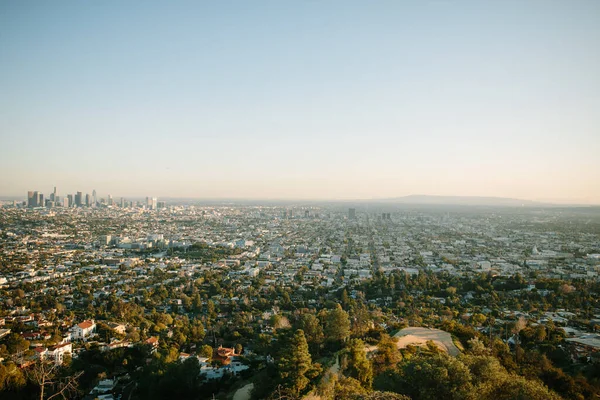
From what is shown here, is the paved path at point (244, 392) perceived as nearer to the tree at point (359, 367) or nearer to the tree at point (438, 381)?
the tree at point (359, 367)

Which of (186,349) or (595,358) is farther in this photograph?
(186,349)

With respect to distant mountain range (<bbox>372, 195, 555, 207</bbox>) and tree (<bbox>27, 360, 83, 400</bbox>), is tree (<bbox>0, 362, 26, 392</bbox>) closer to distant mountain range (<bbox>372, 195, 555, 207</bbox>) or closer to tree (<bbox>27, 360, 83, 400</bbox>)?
tree (<bbox>27, 360, 83, 400</bbox>)

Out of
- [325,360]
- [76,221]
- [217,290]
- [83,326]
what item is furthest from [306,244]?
[76,221]

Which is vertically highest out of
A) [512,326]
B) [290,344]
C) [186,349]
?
[290,344]

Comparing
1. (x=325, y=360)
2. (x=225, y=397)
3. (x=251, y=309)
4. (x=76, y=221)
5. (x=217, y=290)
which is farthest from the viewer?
(x=76, y=221)

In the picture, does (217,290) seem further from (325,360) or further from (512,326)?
(512,326)
